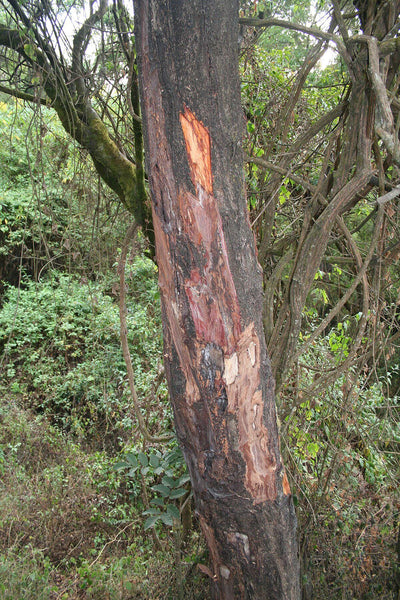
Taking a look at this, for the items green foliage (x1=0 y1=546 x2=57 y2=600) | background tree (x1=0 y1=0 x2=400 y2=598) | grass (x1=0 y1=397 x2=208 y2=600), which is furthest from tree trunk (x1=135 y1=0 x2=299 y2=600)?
green foliage (x1=0 y1=546 x2=57 y2=600)

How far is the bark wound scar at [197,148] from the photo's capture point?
135 cm

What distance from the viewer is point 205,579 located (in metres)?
2.26

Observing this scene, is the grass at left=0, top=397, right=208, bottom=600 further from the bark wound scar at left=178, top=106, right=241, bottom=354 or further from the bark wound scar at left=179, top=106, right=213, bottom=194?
the bark wound scar at left=179, top=106, right=213, bottom=194

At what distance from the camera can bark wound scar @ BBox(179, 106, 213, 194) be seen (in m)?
1.35

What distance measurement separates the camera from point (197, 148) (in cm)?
137

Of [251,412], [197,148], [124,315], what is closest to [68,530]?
[124,315]

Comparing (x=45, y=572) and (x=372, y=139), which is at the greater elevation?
(x=372, y=139)

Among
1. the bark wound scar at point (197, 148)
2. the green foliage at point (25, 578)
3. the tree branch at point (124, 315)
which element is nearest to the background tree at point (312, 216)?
the tree branch at point (124, 315)

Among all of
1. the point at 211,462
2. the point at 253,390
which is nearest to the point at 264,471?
the point at 211,462

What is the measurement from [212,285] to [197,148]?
41cm

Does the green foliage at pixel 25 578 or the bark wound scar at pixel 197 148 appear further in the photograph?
the green foliage at pixel 25 578

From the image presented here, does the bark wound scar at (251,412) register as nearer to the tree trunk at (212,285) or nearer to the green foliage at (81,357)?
the tree trunk at (212,285)

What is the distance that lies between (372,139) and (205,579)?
7.25ft

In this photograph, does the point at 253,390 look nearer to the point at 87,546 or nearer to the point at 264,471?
the point at 264,471
